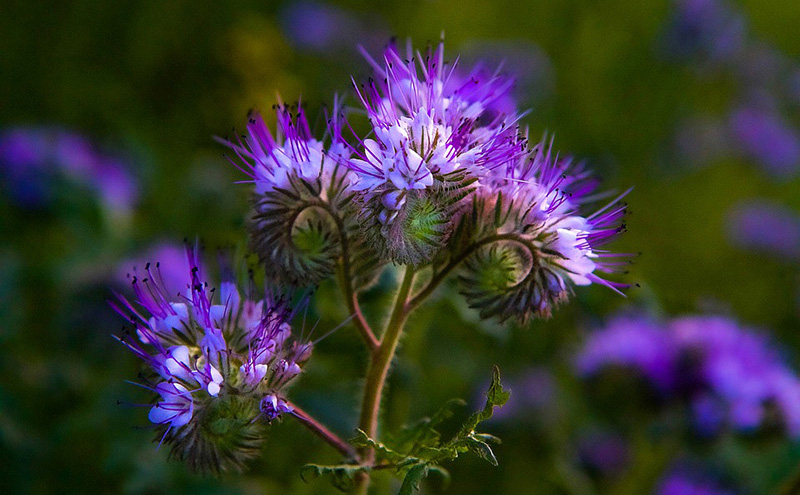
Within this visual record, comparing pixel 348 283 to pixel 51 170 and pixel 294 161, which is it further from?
pixel 51 170

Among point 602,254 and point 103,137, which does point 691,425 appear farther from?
point 103,137

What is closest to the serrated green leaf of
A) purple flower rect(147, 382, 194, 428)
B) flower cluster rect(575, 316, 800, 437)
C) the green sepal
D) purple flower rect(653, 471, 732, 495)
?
the green sepal

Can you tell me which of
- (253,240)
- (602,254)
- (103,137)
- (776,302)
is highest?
(776,302)

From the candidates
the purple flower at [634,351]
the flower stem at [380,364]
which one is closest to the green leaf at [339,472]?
the flower stem at [380,364]

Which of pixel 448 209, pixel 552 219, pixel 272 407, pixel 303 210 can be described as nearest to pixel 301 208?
pixel 303 210

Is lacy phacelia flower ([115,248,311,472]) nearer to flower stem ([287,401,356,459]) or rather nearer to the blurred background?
flower stem ([287,401,356,459])

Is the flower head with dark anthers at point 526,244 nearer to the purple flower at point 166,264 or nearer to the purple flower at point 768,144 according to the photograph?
the purple flower at point 166,264

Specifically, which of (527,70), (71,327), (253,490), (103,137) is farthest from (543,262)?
(527,70)
